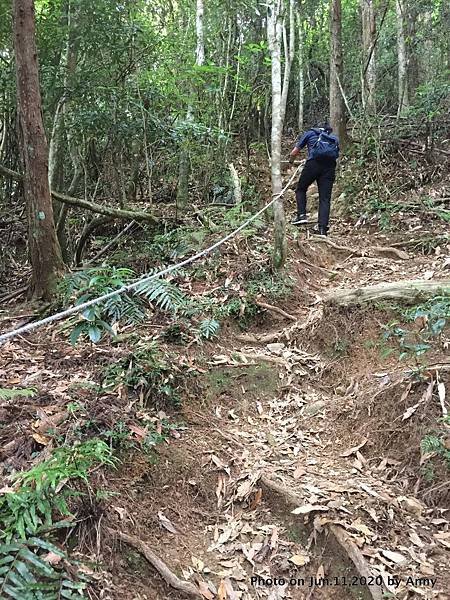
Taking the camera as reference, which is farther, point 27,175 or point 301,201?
point 301,201

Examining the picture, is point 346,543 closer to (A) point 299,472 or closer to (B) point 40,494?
(A) point 299,472

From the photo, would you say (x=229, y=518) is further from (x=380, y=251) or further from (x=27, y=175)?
(x=380, y=251)

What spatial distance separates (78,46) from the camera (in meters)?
6.70

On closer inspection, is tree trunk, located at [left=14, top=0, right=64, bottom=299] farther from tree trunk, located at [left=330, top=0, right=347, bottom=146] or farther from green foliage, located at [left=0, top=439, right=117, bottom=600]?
tree trunk, located at [left=330, top=0, right=347, bottom=146]

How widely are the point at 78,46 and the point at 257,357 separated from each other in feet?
16.0

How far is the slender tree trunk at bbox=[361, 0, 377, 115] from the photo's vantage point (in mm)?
9649

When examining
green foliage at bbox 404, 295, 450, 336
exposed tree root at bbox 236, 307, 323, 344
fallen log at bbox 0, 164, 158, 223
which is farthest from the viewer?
fallen log at bbox 0, 164, 158, 223

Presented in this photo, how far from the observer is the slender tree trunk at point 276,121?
590 centimetres

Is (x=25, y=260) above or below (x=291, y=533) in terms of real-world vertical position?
above

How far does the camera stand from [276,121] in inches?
238

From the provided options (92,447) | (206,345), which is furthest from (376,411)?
(92,447)

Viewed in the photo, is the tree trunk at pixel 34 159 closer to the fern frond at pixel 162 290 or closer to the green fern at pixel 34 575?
the fern frond at pixel 162 290

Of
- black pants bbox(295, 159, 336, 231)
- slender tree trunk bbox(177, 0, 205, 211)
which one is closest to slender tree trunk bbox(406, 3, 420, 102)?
slender tree trunk bbox(177, 0, 205, 211)

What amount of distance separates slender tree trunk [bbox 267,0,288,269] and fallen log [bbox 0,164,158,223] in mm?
2146
